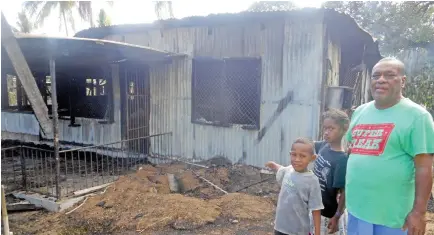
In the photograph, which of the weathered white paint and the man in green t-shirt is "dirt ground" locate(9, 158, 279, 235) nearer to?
the man in green t-shirt

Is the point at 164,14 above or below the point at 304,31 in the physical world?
above

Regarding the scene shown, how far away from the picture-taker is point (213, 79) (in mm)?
7340

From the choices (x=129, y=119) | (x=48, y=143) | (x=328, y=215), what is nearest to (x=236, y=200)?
(x=328, y=215)

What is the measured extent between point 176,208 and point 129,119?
4381 millimetres

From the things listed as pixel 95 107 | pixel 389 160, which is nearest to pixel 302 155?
pixel 389 160

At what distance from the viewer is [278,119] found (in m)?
6.66

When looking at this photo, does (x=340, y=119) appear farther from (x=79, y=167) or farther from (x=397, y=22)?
(x=397, y=22)

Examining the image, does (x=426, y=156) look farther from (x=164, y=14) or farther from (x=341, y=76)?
(x=164, y=14)

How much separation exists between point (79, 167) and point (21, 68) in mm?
4355

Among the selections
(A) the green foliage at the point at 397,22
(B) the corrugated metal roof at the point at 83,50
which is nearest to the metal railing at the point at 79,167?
(B) the corrugated metal roof at the point at 83,50

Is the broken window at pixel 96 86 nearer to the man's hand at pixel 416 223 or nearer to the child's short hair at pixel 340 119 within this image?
the child's short hair at pixel 340 119

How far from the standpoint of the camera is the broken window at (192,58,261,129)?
6.92m

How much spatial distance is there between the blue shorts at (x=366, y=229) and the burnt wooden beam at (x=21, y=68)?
10.2 ft

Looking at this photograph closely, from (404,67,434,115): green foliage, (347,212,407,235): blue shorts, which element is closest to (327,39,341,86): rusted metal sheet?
(347,212,407,235): blue shorts
